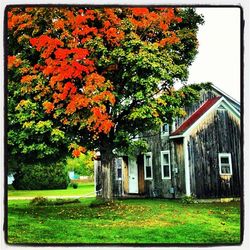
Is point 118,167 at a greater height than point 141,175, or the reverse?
point 118,167

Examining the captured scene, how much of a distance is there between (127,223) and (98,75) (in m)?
2.26

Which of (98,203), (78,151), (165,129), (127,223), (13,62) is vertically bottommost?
(127,223)

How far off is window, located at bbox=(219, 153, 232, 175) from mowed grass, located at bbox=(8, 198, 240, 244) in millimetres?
472

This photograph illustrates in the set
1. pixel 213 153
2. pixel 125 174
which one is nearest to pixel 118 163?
pixel 125 174

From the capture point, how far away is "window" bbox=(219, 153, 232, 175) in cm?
887

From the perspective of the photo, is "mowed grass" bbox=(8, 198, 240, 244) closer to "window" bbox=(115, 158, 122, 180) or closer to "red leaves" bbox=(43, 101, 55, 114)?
"window" bbox=(115, 158, 122, 180)

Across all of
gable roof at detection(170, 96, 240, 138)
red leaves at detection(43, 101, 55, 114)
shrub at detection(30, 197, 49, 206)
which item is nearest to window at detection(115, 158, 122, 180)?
gable roof at detection(170, 96, 240, 138)

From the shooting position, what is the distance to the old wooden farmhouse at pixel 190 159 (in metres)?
9.00

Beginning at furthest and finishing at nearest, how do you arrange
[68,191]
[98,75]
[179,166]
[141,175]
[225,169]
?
1. [141,175]
2. [179,166]
3. [98,75]
4. [68,191]
5. [225,169]

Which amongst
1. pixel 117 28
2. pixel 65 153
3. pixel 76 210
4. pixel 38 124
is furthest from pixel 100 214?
pixel 117 28

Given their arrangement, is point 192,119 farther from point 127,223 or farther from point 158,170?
point 127,223

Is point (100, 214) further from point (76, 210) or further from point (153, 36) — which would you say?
point (153, 36)

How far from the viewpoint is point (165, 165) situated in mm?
9336

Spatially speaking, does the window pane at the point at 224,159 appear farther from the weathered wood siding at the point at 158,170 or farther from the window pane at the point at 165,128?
the window pane at the point at 165,128
